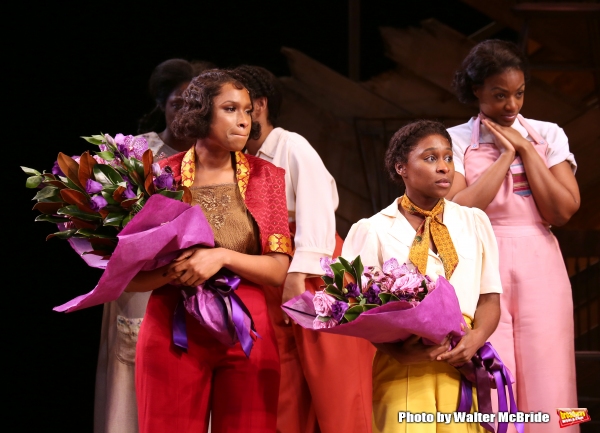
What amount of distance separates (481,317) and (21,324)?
212 cm

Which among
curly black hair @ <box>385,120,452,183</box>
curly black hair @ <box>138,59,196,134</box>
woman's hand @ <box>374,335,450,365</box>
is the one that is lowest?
woman's hand @ <box>374,335,450,365</box>

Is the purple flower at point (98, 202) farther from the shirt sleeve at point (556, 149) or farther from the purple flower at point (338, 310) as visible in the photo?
the shirt sleeve at point (556, 149)

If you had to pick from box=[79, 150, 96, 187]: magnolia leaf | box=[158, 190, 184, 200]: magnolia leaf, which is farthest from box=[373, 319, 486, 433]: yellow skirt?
box=[79, 150, 96, 187]: magnolia leaf

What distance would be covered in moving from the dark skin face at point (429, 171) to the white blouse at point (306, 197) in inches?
14.5

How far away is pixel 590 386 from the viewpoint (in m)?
4.54

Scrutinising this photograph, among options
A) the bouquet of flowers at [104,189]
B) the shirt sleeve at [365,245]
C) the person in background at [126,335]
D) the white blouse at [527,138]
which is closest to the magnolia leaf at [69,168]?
the bouquet of flowers at [104,189]

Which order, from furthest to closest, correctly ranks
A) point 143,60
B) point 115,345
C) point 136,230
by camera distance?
1. point 143,60
2. point 115,345
3. point 136,230

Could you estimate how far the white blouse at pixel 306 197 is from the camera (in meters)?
2.96

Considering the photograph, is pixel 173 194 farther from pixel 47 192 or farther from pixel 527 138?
pixel 527 138

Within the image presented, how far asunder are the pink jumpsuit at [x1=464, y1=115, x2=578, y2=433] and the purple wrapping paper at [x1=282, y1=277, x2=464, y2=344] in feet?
2.02

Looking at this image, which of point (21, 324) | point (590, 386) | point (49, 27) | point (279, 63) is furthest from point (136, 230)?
point (590, 386)

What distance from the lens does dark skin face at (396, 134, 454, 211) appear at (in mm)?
2695

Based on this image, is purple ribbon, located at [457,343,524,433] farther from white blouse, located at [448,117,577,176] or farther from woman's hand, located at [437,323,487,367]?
white blouse, located at [448,117,577,176]

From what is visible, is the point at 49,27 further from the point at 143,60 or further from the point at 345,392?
the point at 345,392
